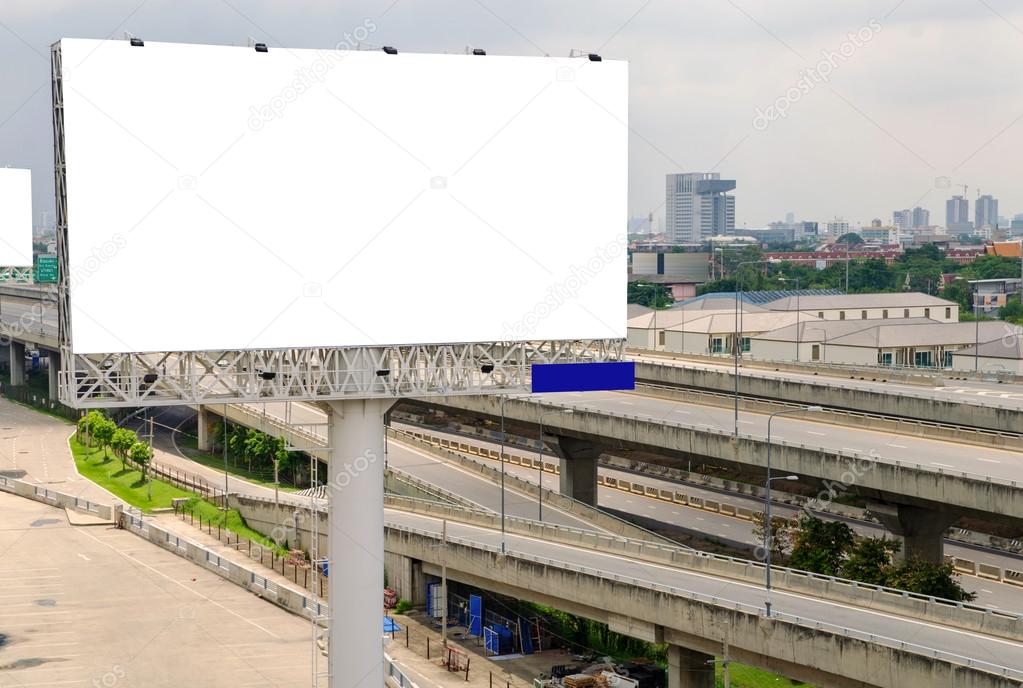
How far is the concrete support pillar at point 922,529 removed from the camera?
49.4m

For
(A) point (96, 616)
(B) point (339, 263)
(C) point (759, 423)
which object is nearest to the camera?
(B) point (339, 263)

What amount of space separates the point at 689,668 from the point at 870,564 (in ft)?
33.4

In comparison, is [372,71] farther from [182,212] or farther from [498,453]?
[498,453]

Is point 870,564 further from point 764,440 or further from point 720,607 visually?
point 720,607

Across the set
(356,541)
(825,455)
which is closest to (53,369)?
(825,455)

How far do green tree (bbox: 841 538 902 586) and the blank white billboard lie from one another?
42.9 m

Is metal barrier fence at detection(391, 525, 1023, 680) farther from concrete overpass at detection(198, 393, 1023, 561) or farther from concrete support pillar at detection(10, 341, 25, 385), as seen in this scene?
concrete support pillar at detection(10, 341, 25, 385)

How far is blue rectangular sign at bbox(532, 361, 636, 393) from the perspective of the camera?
90.9 ft

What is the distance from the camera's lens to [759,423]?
6197 cm

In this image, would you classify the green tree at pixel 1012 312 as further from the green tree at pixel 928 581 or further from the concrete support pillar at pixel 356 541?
the concrete support pillar at pixel 356 541

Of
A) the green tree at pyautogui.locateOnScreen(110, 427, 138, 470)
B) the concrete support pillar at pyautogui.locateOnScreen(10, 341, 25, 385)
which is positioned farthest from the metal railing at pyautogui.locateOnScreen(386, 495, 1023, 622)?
the concrete support pillar at pyautogui.locateOnScreen(10, 341, 25, 385)

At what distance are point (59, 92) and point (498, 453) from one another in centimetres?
6215

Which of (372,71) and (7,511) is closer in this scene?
(372,71)

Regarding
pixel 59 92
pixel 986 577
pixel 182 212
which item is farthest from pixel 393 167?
pixel 986 577
